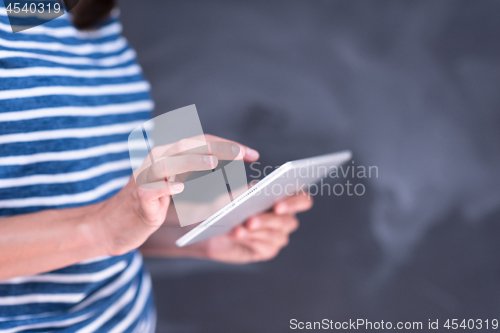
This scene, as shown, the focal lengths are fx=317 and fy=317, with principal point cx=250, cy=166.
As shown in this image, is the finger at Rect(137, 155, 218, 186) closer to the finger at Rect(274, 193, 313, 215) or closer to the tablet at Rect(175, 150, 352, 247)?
the tablet at Rect(175, 150, 352, 247)

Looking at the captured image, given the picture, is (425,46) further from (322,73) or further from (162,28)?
(162,28)

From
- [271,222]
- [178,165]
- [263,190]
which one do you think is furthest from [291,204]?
[178,165]

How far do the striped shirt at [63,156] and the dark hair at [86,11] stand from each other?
0.02 meters

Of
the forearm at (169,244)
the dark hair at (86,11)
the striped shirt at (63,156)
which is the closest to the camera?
the striped shirt at (63,156)

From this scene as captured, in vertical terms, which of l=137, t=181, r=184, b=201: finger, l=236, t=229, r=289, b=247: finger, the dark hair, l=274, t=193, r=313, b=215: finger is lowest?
l=236, t=229, r=289, b=247: finger

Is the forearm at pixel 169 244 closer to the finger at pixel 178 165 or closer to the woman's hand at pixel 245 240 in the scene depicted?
the woman's hand at pixel 245 240

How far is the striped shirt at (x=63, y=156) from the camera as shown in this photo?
471 mm

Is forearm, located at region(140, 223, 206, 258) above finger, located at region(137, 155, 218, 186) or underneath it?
underneath

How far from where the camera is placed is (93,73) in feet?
2.02

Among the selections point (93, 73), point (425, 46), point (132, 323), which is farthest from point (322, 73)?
point (132, 323)

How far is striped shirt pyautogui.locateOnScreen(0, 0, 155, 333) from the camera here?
0.47m

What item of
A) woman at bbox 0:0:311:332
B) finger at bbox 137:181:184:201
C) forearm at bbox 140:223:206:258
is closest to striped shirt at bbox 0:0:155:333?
woman at bbox 0:0:311:332

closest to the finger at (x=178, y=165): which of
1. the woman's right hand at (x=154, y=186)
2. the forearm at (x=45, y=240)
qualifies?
the woman's right hand at (x=154, y=186)

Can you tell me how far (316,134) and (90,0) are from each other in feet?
1.87
